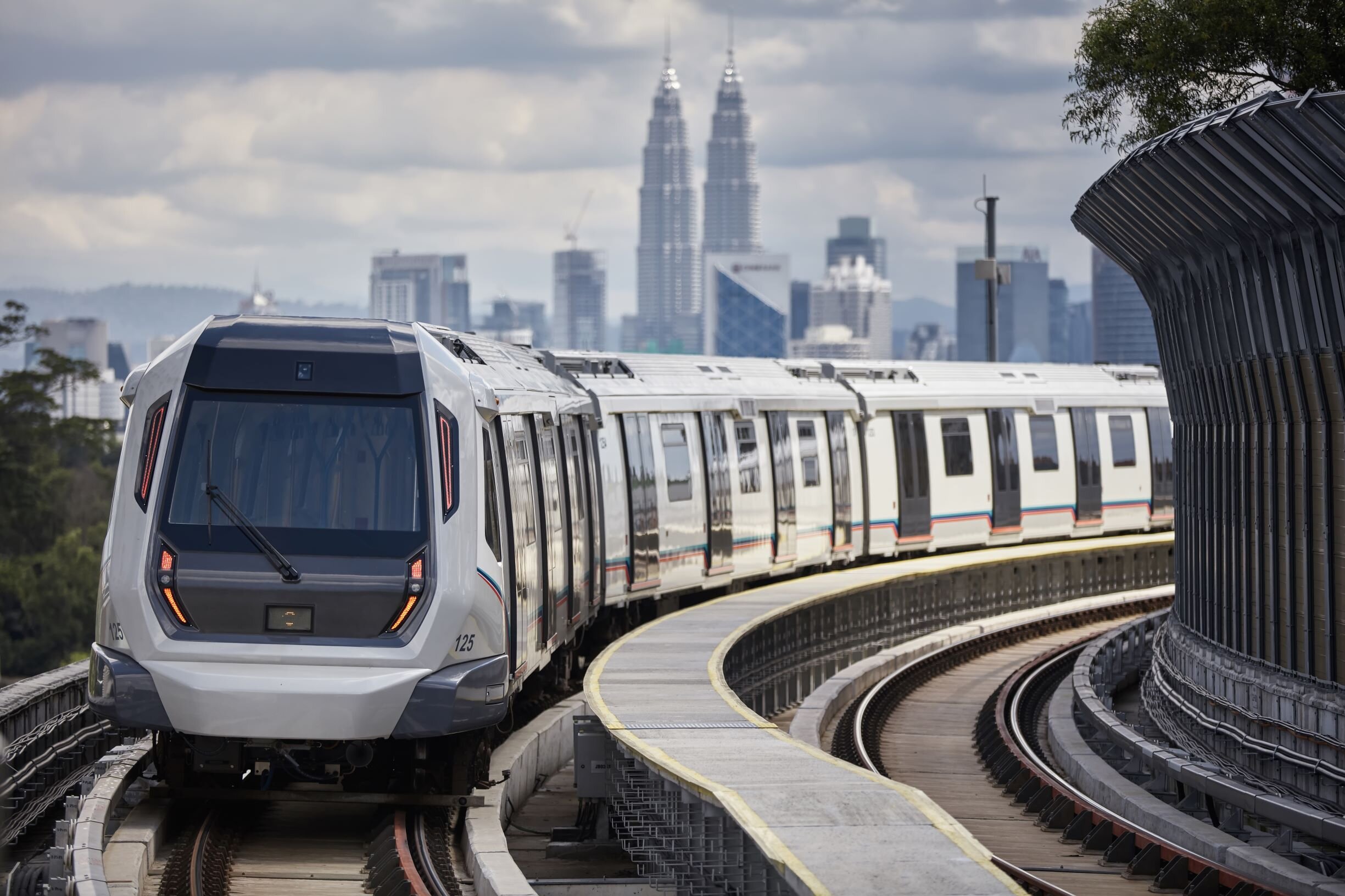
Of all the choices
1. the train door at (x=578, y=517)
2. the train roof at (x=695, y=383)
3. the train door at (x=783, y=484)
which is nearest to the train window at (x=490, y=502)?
the train door at (x=578, y=517)

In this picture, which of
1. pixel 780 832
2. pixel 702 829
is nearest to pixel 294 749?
pixel 702 829

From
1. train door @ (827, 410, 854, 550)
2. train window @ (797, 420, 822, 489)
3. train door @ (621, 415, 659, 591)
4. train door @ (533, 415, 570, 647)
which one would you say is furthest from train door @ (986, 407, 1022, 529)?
train door @ (533, 415, 570, 647)

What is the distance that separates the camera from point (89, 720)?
17250 millimetres

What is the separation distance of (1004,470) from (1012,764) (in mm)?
15175

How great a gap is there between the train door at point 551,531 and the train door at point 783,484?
9877 mm

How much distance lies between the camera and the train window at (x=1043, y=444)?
109ft

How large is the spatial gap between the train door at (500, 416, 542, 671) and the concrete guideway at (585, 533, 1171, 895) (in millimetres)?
760

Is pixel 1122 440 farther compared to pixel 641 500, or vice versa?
pixel 1122 440

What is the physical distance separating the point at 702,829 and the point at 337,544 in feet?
9.23

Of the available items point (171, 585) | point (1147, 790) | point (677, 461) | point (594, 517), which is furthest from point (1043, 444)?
point (171, 585)

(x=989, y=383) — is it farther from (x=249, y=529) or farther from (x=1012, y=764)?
(x=249, y=529)

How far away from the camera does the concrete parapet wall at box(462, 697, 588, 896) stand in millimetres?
10711

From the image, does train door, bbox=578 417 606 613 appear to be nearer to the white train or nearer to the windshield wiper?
the white train

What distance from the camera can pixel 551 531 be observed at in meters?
15.8
